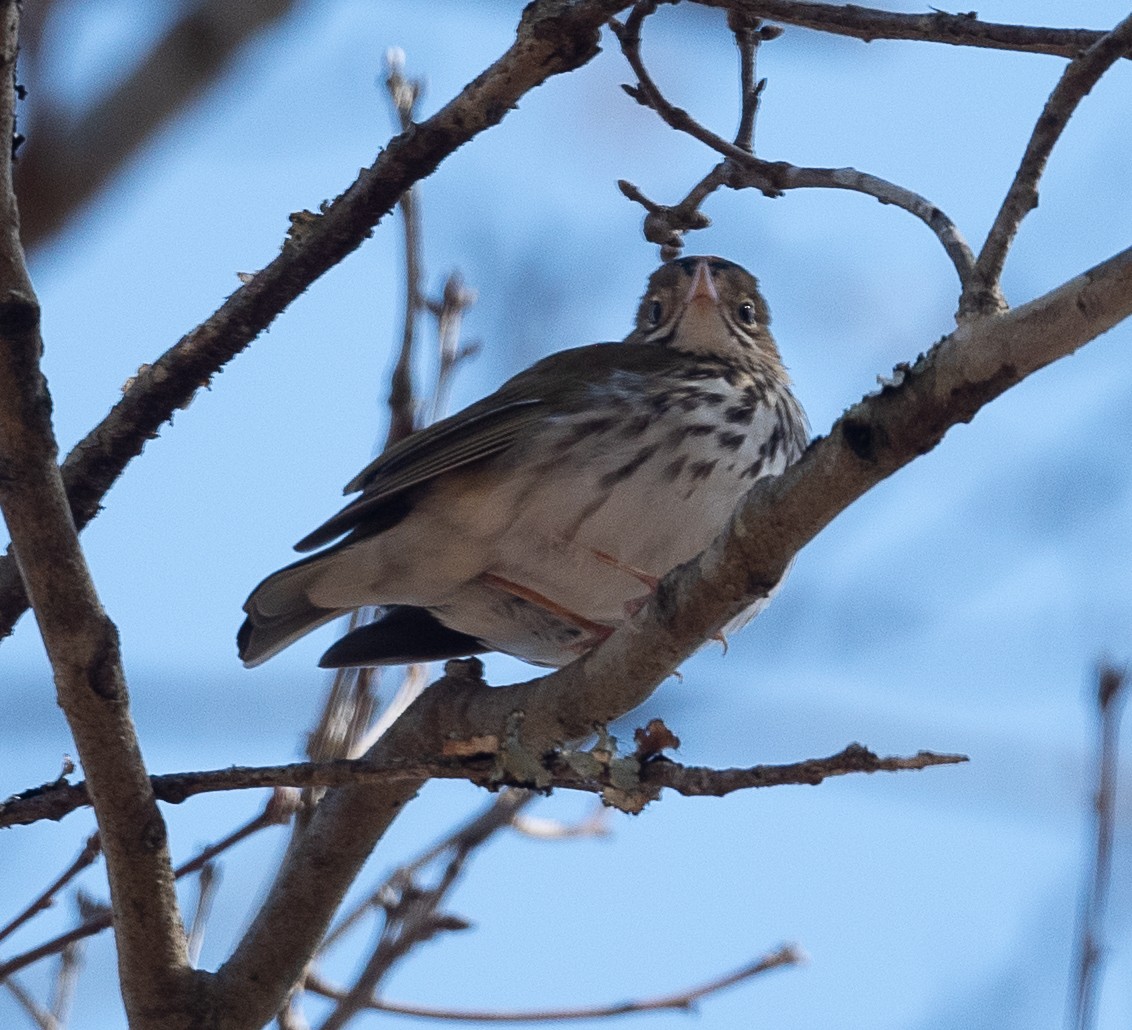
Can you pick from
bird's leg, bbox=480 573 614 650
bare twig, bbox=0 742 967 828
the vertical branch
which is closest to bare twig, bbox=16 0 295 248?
the vertical branch

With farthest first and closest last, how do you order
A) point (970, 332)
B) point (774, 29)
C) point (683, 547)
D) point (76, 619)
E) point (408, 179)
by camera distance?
point (683, 547) → point (774, 29) → point (408, 179) → point (76, 619) → point (970, 332)

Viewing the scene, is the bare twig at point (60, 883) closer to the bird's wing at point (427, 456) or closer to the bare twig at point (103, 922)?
the bare twig at point (103, 922)

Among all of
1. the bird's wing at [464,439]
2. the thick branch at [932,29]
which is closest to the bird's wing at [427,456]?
the bird's wing at [464,439]

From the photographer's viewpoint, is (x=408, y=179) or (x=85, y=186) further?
(x=408, y=179)

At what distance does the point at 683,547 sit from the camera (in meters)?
4.82

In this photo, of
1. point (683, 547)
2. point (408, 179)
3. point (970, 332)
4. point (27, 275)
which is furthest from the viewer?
point (683, 547)

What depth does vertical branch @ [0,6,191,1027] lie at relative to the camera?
9.05 feet

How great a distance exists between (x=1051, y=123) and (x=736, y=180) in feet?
2.99

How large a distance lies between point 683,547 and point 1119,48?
227cm

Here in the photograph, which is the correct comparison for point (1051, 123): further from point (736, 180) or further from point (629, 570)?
point (629, 570)

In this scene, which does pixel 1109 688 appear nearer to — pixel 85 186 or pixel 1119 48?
pixel 1119 48

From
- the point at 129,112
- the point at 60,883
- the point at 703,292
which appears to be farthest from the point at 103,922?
the point at 703,292

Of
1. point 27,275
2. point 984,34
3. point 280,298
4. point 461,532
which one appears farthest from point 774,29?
point 27,275

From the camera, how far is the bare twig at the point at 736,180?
297 centimetres
